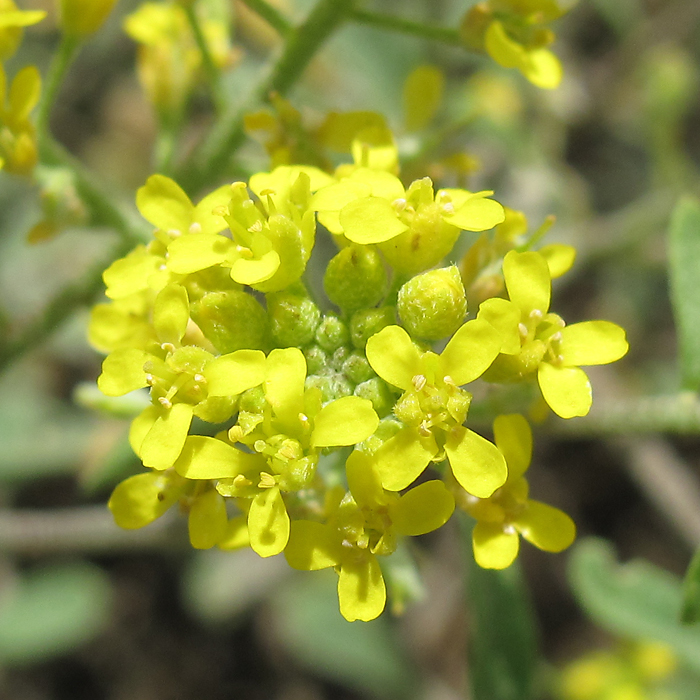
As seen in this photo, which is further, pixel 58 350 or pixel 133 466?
pixel 58 350

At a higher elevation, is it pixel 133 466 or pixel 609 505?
pixel 133 466

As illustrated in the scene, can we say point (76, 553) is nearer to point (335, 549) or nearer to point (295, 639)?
point (295, 639)

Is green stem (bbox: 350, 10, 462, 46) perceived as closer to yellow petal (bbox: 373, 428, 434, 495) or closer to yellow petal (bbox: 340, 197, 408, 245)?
yellow petal (bbox: 340, 197, 408, 245)

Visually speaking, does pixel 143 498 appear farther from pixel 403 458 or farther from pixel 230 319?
pixel 403 458

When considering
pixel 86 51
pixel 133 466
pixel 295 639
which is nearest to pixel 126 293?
pixel 133 466

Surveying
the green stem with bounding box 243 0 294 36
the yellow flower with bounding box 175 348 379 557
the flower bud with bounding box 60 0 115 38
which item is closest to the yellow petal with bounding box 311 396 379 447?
the yellow flower with bounding box 175 348 379 557

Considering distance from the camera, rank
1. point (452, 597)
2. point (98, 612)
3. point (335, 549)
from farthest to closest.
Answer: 1. point (452, 597)
2. point (98, 612)
3. point (335, 549)
